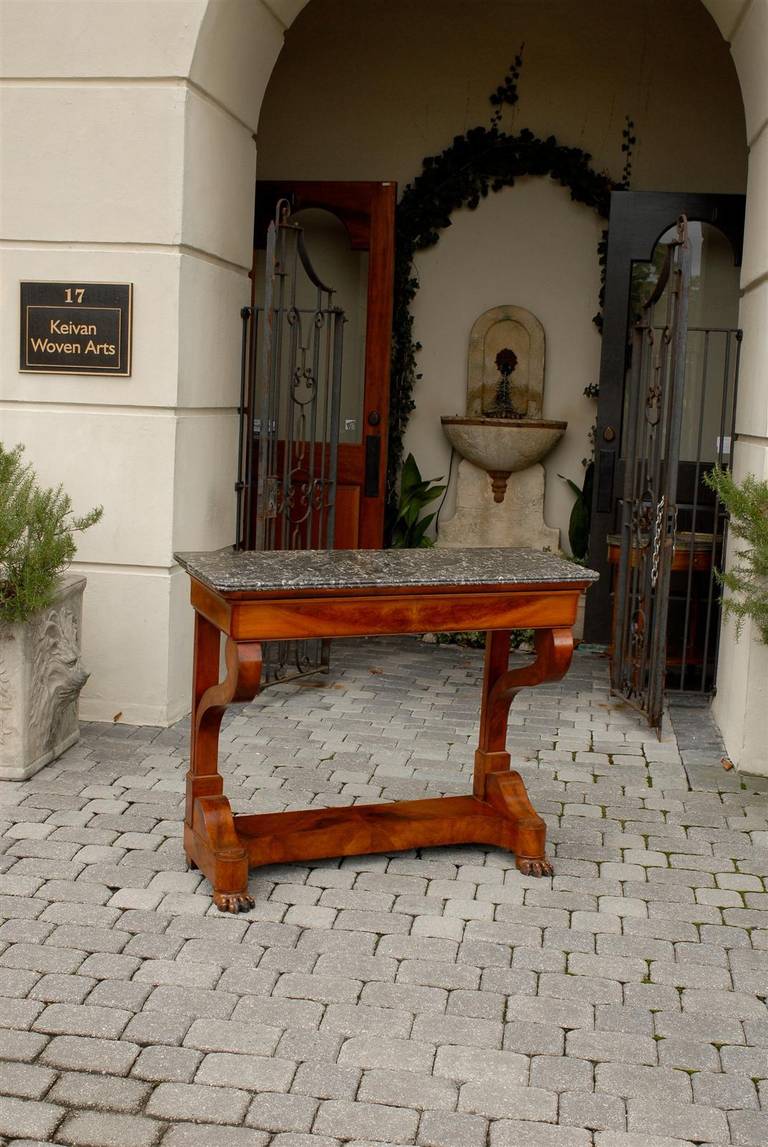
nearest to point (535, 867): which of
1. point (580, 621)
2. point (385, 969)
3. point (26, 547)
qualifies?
point (385, 969)

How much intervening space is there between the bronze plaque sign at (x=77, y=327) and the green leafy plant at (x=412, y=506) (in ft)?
9.88

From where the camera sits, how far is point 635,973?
11.5ft

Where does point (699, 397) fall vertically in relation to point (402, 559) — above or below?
above

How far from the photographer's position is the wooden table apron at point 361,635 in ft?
12.1

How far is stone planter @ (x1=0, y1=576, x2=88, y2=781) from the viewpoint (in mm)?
4820

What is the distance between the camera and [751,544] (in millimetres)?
5250

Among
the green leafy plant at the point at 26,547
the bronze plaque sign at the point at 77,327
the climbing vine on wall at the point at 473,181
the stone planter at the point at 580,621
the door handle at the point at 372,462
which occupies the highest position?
the climbing vine on wall at the point at 473,181

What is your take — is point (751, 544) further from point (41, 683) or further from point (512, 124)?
point (512, 124)

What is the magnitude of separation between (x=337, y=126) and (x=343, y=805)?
17.1ft

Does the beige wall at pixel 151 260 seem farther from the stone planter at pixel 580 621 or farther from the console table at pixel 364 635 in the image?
the stone planter at pixel 580 621

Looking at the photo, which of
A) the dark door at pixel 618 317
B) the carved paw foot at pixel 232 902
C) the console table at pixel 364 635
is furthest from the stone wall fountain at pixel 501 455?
the carved paw foot at pixel 232 902

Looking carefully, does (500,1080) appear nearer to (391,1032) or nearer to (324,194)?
(391,1032)

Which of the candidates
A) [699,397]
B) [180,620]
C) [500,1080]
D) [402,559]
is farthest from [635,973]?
[699,397]

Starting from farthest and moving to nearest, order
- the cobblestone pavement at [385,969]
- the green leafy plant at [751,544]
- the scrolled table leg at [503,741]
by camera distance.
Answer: the green leafy plant at [751,544] < the scrolled table leg at [503,741] < the cobblestone pavement at [385,969]
